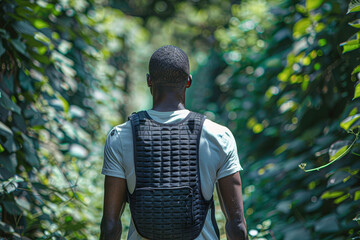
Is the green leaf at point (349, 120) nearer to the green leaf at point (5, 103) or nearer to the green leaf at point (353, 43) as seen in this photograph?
the green leaf at point (353, 43)

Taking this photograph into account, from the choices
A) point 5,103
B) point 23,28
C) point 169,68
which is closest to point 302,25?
point 169,68

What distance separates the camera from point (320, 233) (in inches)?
131

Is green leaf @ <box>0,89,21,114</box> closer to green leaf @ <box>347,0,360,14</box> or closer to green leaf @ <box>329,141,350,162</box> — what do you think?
green leaf @ <box>329,141,350,162</box>

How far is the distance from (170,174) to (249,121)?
3.92 meters

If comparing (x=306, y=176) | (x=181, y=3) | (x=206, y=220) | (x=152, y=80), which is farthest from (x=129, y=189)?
(x=181, y=3)

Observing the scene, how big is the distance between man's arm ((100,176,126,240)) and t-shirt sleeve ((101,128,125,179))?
1.2 inches

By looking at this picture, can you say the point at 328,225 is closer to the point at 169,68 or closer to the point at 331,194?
the point at 331,194

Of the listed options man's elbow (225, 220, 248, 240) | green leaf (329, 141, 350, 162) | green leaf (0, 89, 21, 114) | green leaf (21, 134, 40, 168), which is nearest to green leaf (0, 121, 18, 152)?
green leaf (0, 89, 21, 114)

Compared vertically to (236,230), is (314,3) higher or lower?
higher

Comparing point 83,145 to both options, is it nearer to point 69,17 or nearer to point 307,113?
point 69,17

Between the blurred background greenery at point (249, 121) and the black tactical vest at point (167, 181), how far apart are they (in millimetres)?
888

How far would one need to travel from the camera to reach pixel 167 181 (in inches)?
90.0

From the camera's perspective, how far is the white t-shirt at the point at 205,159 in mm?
2320

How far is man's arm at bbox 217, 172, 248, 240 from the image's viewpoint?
2299 millimetres
